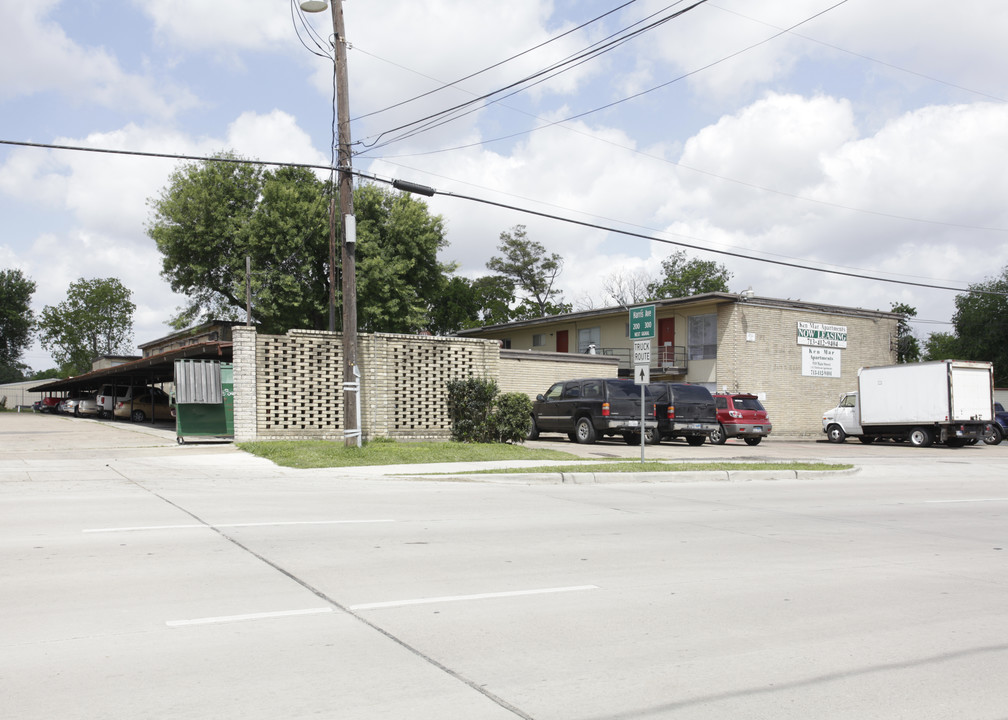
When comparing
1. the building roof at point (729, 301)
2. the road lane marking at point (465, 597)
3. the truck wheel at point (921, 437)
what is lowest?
the truck wheel at point (921, 437)

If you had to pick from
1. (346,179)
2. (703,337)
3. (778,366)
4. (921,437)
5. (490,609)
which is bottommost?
(921,437)

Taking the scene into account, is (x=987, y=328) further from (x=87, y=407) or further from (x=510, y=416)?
(x=87, y=407)

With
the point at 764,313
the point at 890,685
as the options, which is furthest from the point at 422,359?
the point at 764,313

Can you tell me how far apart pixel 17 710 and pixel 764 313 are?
38592 millimetres

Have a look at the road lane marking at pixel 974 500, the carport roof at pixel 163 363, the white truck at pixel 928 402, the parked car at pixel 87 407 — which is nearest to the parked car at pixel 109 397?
the carport roof at pixel 163 363

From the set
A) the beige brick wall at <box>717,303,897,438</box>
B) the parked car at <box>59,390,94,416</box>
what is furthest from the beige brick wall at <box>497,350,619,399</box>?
the parked car at <box>59,390,94,416</box>

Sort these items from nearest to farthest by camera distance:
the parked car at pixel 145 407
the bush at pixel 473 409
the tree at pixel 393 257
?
the bush at pixel 473 409 → the parked car at pixel 145 407 → the tree at pixel 393 257

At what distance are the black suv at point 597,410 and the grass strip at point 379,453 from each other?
5.84 m

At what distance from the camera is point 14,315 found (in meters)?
89.6

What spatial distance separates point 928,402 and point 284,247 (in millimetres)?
30183

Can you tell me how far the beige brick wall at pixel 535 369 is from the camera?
113 ft

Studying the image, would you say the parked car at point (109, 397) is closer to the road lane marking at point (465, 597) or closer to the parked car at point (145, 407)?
the parked car at point (145, 407)

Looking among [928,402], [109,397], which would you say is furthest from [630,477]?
[109,397]

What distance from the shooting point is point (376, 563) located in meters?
7.54
